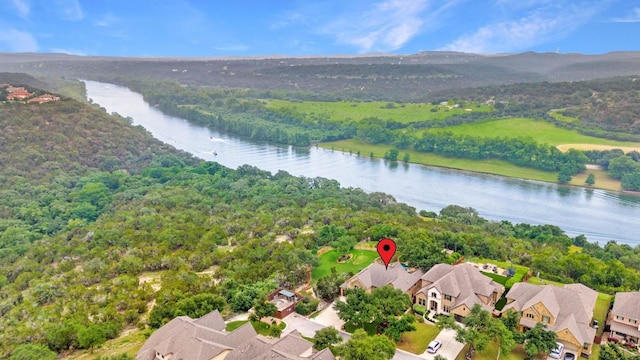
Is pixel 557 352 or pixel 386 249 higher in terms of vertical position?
pixel 386 249

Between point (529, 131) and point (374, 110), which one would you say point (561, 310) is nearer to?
point (529, 131)

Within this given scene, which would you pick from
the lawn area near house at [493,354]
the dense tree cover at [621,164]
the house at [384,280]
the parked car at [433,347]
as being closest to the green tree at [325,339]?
the parked car at [433,347]

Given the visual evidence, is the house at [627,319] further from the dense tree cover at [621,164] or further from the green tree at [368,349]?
the dense tree cover at [621,164]

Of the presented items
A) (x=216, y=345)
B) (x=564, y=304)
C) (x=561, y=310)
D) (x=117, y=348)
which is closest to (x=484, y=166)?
(x=564, y=304)

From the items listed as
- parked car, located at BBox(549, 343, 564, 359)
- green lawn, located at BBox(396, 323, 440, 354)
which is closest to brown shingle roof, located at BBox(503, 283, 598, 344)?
parked car, located at BBox(549, 343, 564, 359)

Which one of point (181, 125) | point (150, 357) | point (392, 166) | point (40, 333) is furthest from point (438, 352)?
point (181, 125)

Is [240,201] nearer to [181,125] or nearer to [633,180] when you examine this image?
[633,180]
